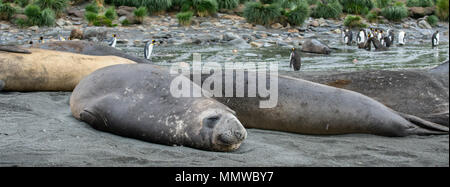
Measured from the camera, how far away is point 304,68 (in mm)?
10586

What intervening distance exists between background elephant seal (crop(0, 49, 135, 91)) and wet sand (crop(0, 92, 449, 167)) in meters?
1.23

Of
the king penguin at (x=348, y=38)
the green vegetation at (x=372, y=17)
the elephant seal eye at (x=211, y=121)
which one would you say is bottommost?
the king penguin at (x=348, y=38)

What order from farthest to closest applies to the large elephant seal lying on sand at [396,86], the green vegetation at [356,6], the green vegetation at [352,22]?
1. the green vegetation at [356,6]
2. the green vegetation at [352,22]
3. the large elephant seal lying on sand at [396,86]

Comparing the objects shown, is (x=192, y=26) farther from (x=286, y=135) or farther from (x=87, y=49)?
(x=286, y=135)

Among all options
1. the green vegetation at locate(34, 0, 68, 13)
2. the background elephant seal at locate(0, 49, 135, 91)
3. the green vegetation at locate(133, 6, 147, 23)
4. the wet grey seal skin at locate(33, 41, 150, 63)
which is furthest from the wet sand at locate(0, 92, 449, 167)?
the green vegetation at locate(34, 0, 68, 13)

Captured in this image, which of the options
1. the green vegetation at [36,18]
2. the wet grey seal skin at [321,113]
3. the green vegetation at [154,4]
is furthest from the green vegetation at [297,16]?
the wet grey seal skin at [321,113]

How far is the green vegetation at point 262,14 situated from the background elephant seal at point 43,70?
618 inches

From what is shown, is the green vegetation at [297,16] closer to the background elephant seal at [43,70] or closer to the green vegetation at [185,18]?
the green vegetation at [185,18]

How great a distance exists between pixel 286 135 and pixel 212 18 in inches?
739

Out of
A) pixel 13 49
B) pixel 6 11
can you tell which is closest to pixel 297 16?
pixel 6 11

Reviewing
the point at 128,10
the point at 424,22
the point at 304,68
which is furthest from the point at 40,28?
the point at 424,22

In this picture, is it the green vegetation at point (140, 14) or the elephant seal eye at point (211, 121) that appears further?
the green vegetation at point (140, 14)

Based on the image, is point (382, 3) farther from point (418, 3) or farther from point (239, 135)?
point (239, 135)

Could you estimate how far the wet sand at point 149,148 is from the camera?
2082 mm
